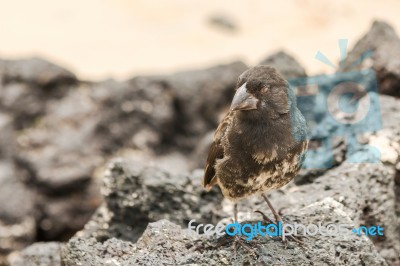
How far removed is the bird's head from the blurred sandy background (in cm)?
991

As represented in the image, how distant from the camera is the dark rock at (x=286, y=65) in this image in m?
5.84

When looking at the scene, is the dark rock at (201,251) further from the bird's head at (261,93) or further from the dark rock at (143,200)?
the bird's head at (261,93)

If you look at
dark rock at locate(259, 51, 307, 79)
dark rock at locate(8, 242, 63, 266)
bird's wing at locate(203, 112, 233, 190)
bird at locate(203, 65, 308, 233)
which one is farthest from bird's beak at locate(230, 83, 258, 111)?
dark rock at locate(259, 51, 307, 79)

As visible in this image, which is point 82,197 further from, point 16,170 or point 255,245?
point 255,245

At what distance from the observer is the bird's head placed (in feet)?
12.0

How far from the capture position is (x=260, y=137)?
3.83 m

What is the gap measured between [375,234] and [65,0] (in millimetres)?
14434

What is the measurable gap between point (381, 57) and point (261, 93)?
2.67 meters

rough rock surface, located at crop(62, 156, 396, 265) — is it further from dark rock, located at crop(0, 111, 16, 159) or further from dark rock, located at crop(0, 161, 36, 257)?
dark rock, located at crop(0, 111, 16, 159)

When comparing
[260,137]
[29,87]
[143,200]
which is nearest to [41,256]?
[143,200]

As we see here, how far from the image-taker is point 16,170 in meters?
7.43

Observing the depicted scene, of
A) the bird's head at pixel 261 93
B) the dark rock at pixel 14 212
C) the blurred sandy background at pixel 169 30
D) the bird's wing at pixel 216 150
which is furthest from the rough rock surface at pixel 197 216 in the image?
the blurred sandy background at pixel 169 30

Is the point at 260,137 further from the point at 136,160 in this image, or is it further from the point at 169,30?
the point at 169,30

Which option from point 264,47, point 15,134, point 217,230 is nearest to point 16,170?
point 15,134
